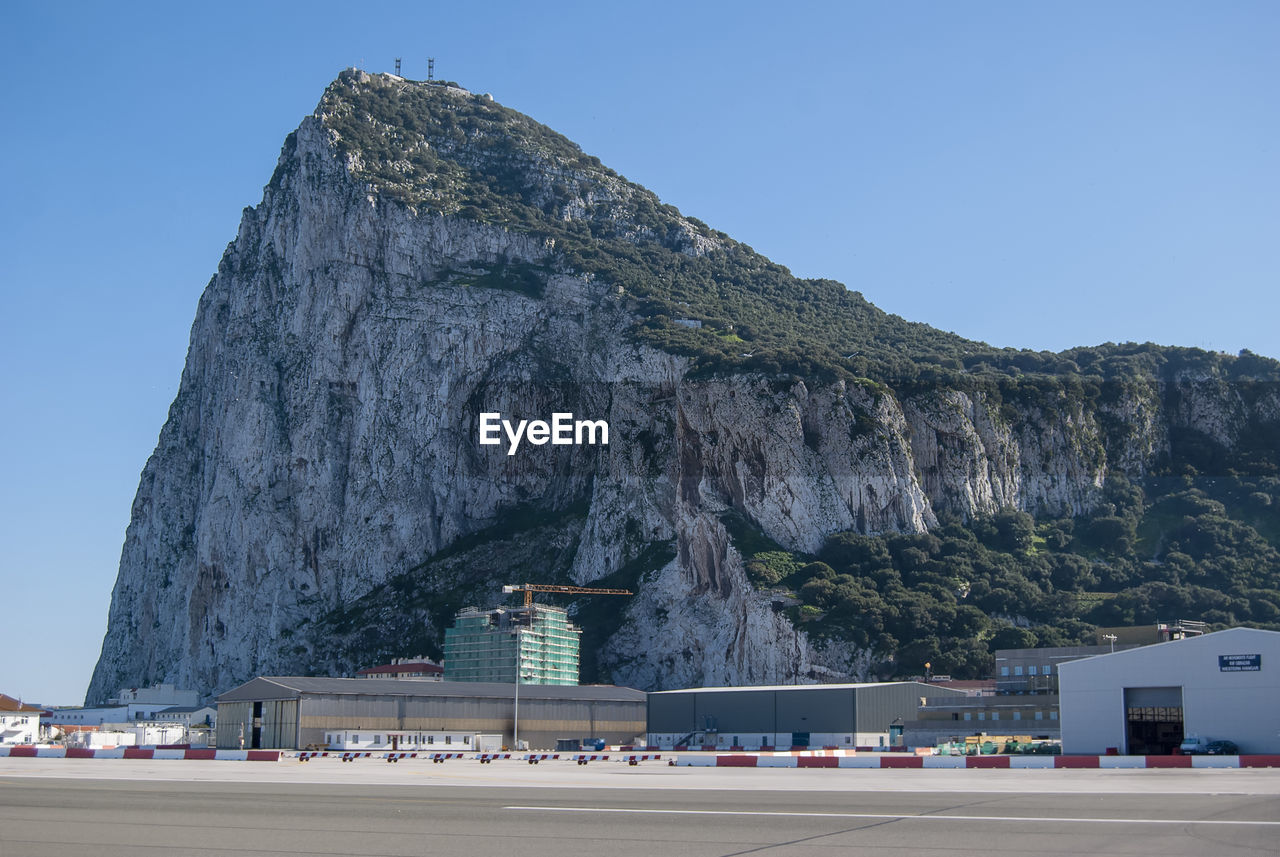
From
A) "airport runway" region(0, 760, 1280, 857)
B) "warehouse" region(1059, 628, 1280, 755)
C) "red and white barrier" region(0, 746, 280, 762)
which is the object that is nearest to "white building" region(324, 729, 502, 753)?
"red and white barrier" region(0, 746, 280, 762)

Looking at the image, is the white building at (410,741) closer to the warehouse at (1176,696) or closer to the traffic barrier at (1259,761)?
the warehouse at (1176,696)

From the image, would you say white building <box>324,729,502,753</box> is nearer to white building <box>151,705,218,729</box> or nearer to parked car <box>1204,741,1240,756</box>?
parked car <box>1204,741,1240,756</box>

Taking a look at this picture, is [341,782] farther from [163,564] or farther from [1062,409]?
[163,564]

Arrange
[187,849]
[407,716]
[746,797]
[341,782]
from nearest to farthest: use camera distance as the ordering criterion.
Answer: [187,849]
[746,797]
[341,782]
[407,716]

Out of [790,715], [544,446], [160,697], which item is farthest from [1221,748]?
[160,697]

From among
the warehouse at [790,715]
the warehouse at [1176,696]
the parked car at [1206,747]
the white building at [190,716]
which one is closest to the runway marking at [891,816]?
the parked car at [1206,747]

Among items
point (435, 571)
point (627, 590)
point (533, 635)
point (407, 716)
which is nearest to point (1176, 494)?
point (627, 590)
